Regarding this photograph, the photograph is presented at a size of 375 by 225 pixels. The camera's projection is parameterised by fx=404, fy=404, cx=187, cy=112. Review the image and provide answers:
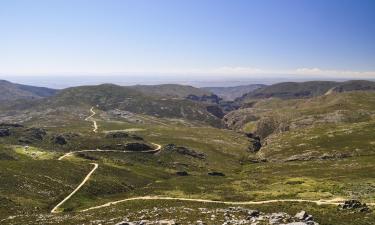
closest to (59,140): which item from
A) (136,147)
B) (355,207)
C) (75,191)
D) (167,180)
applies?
(136,147)

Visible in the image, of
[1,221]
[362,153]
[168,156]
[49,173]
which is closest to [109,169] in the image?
[49,173]

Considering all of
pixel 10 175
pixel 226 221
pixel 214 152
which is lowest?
pixel 214 152

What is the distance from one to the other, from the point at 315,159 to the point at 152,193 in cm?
9997

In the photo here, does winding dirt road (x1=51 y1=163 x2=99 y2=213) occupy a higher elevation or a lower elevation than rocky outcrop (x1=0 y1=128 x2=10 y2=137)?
higher

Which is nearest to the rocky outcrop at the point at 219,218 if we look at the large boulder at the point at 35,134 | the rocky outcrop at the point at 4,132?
A: the large boulder at the point at 35,134

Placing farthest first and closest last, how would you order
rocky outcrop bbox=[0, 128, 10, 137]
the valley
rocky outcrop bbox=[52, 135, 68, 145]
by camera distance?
1. rocky outcrop bbox=[0, 128, 10, 137]
2. rocky outcrop bbox=[52, 135, 68, 145]
3. the valley

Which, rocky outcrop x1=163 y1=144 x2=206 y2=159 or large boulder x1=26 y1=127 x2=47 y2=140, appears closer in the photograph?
rocky outcrop x1=163 y1=144 x2=206 y2=159

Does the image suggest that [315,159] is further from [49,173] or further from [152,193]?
[49,173]

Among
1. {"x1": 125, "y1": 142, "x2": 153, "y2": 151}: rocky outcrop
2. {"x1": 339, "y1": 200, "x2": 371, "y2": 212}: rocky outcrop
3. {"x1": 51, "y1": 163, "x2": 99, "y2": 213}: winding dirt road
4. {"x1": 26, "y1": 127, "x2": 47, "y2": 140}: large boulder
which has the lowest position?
{"x1": 125, "y1": 142, "x2": 153, "y2": 151}: rocky outcrop

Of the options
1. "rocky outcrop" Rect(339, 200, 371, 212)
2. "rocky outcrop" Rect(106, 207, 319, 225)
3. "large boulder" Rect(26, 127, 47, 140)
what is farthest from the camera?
"large boulder" Rect(26, 127, 47, 140)

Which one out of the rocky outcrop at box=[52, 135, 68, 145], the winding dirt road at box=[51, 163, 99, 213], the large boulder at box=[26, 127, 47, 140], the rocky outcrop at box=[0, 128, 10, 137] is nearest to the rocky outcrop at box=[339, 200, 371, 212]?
the winding dirt road at box=[51, 163, 99, 213]

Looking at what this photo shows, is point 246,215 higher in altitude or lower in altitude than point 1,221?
higher

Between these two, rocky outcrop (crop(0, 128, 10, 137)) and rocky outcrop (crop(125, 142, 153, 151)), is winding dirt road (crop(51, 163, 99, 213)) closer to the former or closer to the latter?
rocky outcrop (crop(125, 142, 153, 151))

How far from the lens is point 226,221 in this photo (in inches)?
1965
